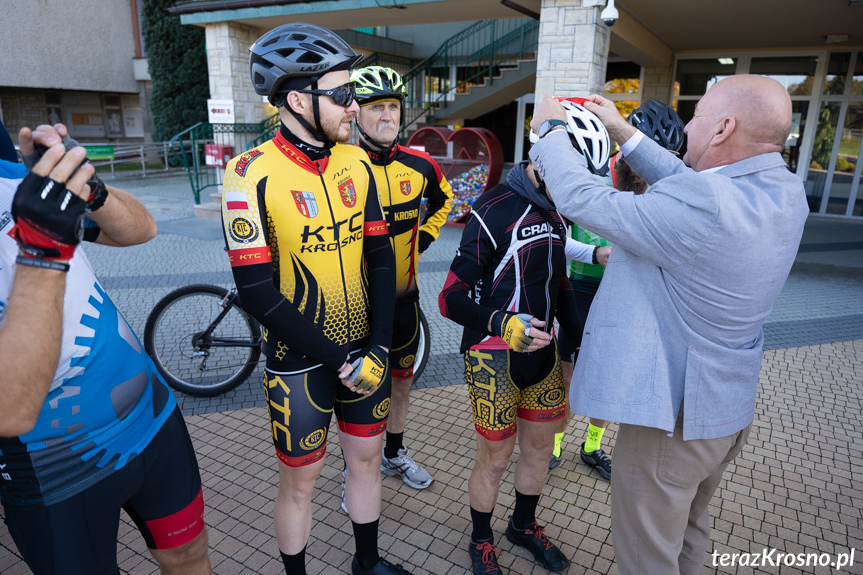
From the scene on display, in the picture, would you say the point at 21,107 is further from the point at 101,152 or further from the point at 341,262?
the point at 341,262

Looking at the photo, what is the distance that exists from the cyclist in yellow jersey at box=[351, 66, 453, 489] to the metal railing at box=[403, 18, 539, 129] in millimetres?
10079

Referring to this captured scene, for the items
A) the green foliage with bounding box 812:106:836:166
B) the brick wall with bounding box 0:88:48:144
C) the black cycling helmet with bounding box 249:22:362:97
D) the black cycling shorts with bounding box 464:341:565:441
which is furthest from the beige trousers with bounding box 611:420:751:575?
the brick wall with bounding box 0:88:48:144

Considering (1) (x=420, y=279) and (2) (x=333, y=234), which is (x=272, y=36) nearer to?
(2) (x=333, y=234)

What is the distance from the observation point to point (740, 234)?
1.48 m

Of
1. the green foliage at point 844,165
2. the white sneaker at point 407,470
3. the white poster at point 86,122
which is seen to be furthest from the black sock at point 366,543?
the white poster at point 86,122

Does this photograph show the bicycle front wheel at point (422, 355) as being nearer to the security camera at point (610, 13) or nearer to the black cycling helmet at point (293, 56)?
the black cycling helmet at point (293, 56)

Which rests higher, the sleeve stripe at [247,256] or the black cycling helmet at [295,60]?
the black cycling helmet at [295,60]

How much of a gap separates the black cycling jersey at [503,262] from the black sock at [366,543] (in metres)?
0.88

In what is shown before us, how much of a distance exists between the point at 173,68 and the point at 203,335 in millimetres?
20117

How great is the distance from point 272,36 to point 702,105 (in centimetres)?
154

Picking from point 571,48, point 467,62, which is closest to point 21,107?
point 467,62

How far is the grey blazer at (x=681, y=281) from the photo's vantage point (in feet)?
4.91

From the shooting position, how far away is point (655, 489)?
1789 mm

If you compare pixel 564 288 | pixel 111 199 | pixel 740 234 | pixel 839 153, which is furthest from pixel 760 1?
pixel 111 199
